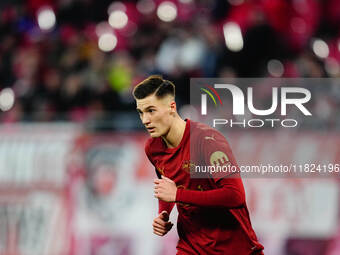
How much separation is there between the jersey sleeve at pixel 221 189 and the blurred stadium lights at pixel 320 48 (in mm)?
4952

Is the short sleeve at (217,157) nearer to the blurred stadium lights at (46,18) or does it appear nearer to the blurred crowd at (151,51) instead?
the blurred crowd at (151,51)

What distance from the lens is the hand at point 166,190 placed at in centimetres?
474

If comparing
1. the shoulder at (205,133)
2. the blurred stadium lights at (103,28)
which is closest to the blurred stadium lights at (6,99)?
Answer: the blurred stadium lights at (103,28)

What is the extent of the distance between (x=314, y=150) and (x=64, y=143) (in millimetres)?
3167

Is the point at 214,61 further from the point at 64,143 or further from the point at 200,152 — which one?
the point at 200,152

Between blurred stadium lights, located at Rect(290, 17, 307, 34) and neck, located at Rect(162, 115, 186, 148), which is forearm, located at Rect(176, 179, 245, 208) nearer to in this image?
neck, located at Rect(162, 115, 186, 148)

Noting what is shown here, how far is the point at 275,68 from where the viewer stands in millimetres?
9016

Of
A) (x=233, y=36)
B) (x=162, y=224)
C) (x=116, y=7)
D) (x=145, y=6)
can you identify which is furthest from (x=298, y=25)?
(x=162, y=224)

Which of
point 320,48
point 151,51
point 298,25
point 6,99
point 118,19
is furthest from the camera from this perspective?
point 118,19

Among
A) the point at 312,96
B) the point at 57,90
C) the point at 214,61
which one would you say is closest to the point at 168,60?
the point at 214,61

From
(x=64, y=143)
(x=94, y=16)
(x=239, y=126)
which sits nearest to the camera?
(x=239, y=126)

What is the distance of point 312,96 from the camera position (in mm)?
8133

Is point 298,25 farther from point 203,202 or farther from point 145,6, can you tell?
point 203,202

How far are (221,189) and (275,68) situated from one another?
4566 millimetres
